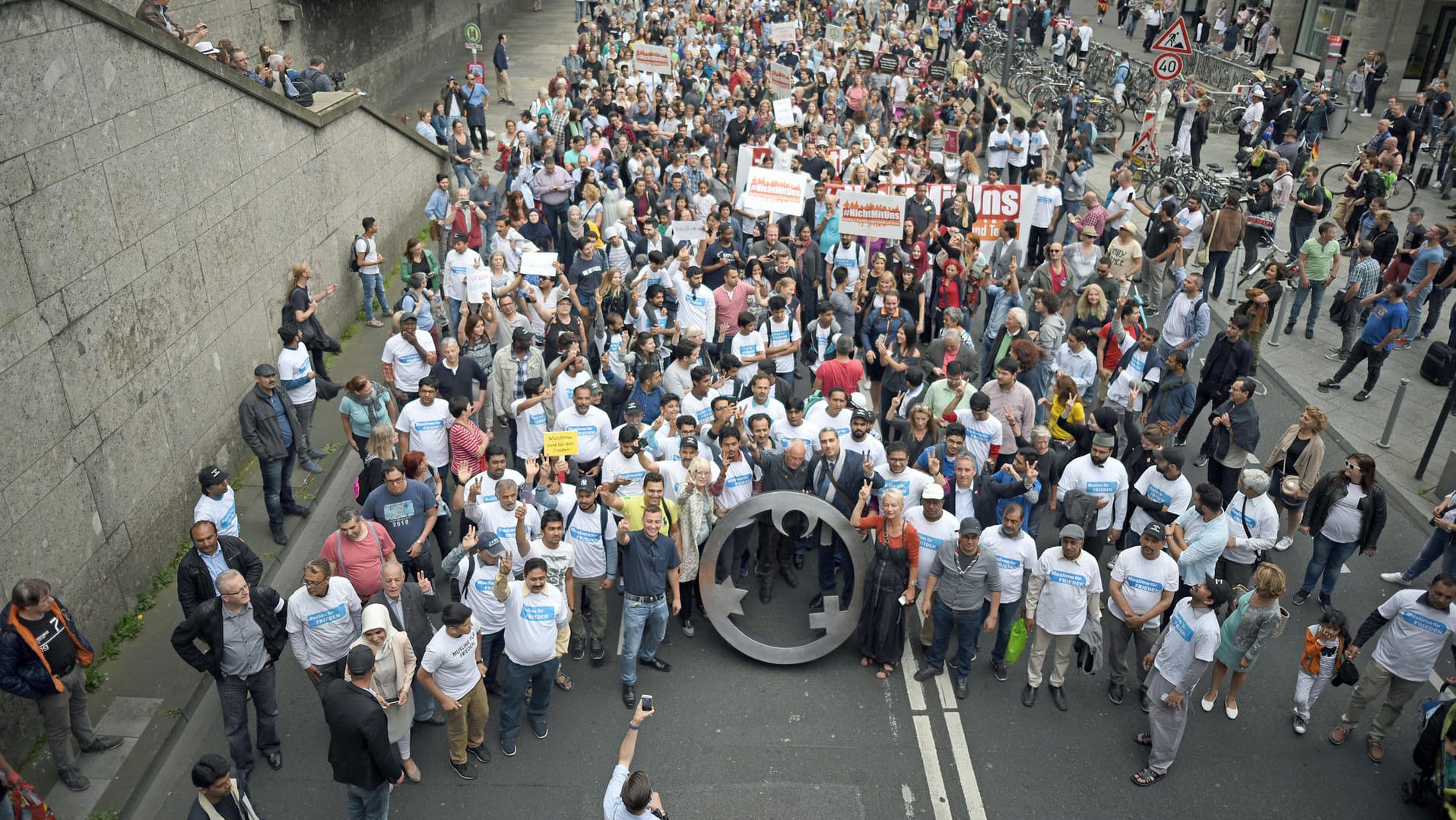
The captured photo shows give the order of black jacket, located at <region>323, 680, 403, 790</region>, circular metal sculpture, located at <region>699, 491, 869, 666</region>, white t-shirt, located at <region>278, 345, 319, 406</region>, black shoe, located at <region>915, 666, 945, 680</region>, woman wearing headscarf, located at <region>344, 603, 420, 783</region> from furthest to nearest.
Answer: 1. white t-shirt, located at <region>278, 345, 319, 406</region>
2. black shoe, located at <region>915, 666, 945, 680</region>
3. circular metal sculpture, located at <region>699, 491, 869, 666</region>
4. woman wearing headscarf, located at <region>344, 603, 420, 783</region>
5. black jacket, located at <region>323, 680, 403, 790</region>

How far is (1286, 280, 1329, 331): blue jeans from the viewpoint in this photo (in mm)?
15000

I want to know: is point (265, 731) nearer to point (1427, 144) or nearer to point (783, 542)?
point (783, 542)

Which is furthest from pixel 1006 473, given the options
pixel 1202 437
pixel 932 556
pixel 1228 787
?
pixel 1202 437

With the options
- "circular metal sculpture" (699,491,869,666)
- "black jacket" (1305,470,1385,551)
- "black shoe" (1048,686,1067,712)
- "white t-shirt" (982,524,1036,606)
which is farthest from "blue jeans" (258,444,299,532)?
"black jacket" (1305,470,1385,551)

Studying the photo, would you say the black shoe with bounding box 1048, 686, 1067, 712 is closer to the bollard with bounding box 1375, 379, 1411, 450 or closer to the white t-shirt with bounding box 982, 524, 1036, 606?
the white t-shirt with bounding box 982, 524, 1036, 606

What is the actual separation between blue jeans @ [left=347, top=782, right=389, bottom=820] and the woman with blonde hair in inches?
216

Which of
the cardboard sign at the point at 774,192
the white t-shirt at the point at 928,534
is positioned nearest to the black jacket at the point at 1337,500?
the white t-shirt at the point at 928,534

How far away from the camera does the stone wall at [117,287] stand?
7.79m

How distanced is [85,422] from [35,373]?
0.72m

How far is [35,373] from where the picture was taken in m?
7.90

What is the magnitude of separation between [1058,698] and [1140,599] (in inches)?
39.0

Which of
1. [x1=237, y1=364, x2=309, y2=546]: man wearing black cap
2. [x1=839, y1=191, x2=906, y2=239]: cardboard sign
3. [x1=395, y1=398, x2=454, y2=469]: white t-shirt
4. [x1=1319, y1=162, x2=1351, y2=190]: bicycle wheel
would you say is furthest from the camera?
[x1=1319, y1=162, x2=1351, y2=190]: bicycle wheel

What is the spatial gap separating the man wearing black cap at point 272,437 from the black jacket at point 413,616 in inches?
114

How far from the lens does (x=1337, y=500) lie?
A: 885 cm
